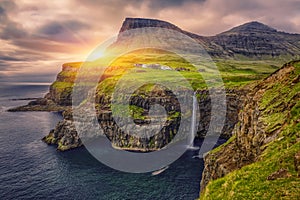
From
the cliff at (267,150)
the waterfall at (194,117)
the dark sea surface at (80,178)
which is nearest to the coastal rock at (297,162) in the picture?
the cliff at (267,150)

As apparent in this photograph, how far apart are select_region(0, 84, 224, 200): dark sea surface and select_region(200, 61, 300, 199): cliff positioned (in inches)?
1540

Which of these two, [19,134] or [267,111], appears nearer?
[267,111]

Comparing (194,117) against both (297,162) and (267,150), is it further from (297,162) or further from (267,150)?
(297,162)

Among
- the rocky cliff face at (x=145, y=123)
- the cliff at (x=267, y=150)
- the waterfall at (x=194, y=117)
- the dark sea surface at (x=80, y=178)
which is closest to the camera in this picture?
the cliff at (x=267, y=150)

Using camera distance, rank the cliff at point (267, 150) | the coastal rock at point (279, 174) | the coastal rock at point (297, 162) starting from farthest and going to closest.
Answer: the coastal rock at point (279, 174), the cliff at point (267, 150), the coastal rock at point (297, 162)

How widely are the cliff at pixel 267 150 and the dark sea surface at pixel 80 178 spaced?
128 ft

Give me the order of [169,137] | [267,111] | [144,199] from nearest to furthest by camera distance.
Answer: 1. [267,111]
2. [144,199]
3. [169,137]

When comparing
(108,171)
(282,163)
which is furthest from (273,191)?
(108,171)

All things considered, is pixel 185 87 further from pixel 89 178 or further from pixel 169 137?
pixel 89 178

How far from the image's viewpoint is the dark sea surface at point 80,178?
280 feet

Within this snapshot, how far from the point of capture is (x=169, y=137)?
144 m

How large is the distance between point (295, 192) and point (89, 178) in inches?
3468

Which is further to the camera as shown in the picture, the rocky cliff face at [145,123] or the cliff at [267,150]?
the rocky cliff face at [145,123]

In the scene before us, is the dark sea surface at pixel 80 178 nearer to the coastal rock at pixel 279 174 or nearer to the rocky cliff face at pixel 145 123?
the rocky cliff face at pixel 145 123
